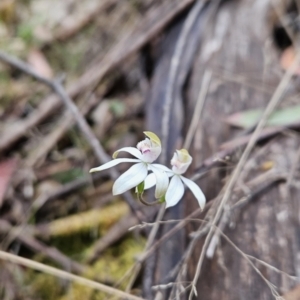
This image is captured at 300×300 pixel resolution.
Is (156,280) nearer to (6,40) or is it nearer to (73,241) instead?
(73,241)

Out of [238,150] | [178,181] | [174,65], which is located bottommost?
[238,150]

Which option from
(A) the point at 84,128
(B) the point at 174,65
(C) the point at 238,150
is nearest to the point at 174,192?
(C) the point at 238,150

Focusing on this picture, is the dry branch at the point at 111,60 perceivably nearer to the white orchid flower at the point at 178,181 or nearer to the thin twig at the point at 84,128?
the thin twig at the point at 84,128

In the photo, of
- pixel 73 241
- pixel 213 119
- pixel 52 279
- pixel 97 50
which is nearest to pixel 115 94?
pixel 97 50

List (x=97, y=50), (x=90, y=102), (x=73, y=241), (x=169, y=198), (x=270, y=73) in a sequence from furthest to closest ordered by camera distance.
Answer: (x=97, y=50)
(x=90, y=102)
(x=270, y=73)
(x=73, y=241)
(x=169, y=198)

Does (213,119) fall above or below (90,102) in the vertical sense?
below

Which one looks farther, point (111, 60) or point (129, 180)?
point (111, 60)

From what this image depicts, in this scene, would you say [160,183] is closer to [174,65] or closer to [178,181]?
[178,181]

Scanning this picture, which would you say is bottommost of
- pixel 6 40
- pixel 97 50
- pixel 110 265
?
pixel 110 265
